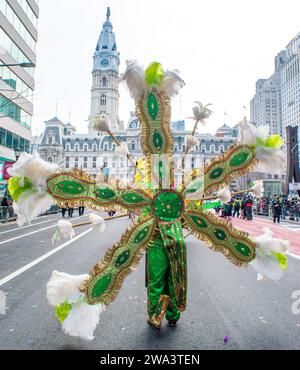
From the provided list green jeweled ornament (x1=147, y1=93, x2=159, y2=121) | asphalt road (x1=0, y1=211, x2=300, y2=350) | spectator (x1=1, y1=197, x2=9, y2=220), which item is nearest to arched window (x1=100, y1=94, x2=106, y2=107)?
spectator (x1=1, y1=197, x2=9, y2=220)

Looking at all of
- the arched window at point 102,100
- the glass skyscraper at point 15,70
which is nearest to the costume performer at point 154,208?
the glass skyscraper at point 15,70

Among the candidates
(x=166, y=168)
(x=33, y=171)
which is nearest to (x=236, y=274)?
(x=166, y=168)

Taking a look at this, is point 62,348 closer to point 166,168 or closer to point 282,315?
point 166,168

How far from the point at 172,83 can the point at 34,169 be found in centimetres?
175

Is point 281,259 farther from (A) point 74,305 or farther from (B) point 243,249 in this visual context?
(A) point 74,305

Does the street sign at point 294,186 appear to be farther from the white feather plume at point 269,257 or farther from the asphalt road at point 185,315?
the white feather plume at point 269,257

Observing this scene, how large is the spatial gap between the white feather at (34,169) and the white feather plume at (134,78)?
1190 millimetres

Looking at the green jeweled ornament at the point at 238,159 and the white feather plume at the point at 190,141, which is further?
the white feather plume at the point at 190,141

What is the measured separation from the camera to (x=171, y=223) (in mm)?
3771

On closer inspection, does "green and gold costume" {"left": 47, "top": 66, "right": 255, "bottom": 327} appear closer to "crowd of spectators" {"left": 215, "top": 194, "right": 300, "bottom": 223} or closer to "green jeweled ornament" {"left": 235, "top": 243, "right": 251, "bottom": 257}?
"green jeweled ornament" {"left": 235, "top": 243, "right": 251, "bottom": 257}

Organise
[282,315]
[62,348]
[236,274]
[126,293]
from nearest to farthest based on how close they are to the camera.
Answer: [62,348], [282,315], [126,293], [236,274]

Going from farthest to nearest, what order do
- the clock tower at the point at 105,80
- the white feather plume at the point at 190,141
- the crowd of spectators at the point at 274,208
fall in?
the clock tower at the point at 105,80
the crowd of spectators at the point at 274,208
the white feather plume at the point at 190,141

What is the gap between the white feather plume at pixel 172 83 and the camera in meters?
3.66

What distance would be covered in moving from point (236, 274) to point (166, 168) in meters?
4.23
